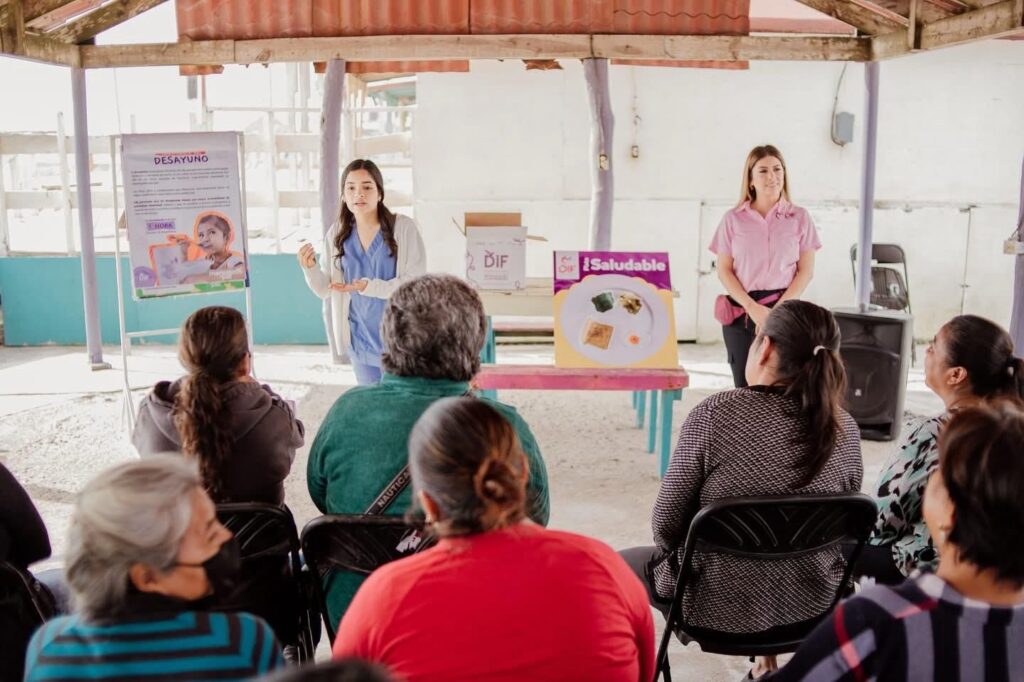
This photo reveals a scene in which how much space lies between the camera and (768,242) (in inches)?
179

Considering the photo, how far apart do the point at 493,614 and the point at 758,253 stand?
356 centimetres

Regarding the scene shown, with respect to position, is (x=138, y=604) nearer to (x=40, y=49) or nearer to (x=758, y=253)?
(x=758, y=253)

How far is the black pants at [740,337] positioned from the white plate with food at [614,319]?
38 cm

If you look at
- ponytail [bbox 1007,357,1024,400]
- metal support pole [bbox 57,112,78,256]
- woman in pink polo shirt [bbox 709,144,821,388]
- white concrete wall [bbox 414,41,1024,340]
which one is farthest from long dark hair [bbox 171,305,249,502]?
metal support pole [bbox 57,112,78,256]

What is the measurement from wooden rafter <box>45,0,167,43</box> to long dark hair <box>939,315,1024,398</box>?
20.2 ft

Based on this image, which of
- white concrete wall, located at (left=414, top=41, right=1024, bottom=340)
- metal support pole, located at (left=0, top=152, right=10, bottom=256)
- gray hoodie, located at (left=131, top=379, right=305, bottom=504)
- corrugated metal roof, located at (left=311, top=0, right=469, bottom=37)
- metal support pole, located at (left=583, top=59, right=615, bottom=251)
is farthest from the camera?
white concrete wall, located at (left=414, top=41, right=1024, bottom=340)

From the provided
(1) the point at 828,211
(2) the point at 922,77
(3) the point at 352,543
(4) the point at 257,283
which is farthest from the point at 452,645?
(2) the point at 922,77

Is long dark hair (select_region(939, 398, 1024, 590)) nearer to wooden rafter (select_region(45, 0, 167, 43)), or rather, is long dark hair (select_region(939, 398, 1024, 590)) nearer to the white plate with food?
the white plate with food

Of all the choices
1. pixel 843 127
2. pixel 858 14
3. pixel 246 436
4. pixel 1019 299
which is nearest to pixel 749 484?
pixel 246 436

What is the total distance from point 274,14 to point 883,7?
417cm

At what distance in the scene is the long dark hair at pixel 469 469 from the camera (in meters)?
1.38

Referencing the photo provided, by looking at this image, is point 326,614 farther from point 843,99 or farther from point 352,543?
point 843,99

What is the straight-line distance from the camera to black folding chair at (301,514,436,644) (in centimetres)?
187

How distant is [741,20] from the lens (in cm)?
665
